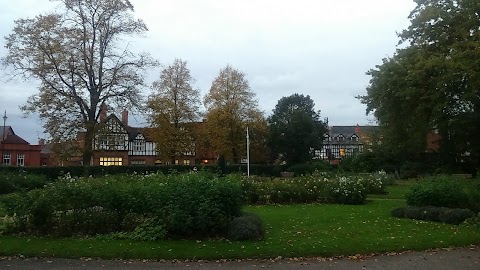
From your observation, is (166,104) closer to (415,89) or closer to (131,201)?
(415,89)

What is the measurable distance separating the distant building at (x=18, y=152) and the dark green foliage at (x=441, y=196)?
66660 mm

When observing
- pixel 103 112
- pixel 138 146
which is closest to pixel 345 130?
pixel 138 146

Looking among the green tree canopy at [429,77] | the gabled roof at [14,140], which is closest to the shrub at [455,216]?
the green tree canopy at [429,77]

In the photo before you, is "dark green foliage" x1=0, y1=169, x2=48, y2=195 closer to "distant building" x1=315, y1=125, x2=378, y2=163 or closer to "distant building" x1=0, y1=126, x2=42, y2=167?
"distant building" x1=0, y1=126, x2=42, y2=167

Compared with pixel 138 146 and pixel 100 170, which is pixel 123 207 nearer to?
pixel 100 170

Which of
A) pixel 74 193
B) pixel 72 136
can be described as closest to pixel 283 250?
pixel 74 193

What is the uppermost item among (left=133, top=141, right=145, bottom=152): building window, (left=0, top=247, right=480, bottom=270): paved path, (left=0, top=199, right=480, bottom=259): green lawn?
(left=133, top=141, right=145, bottom=152): building window

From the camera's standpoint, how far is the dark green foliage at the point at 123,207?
1252 cm

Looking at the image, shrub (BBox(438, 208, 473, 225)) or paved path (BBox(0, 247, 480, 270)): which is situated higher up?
shrub (BBox(438, 208, 473, 225))

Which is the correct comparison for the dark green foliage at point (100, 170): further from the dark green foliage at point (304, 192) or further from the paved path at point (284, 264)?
the paved path at point (284, 264)

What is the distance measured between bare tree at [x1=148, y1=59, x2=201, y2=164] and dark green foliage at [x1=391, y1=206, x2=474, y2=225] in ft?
134

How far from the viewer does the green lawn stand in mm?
10617

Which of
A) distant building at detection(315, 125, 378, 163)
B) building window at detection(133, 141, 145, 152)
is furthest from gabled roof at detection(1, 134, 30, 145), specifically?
distant building at detection(315, 125, 378, 163)

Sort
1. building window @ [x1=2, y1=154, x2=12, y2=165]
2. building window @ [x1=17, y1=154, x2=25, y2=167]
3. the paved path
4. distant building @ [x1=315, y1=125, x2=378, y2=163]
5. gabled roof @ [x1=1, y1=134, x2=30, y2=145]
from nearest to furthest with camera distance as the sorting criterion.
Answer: the paved path < building window @ [x1=2, y1=154, x2=12, y2=165] < gabled roof @ [x1=1, y1=134, x2=30, y2=145] < building window @ [x1=17, y1=154, x2=25, y2=167] < distant building @ [x1=315, y1=125, x2=378, y2=163]
